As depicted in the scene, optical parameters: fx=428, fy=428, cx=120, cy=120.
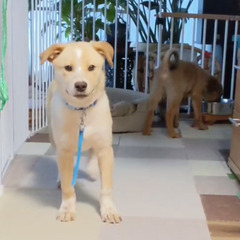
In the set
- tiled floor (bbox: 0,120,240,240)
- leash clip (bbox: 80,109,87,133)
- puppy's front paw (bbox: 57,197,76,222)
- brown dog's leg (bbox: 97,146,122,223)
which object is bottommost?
tiled floor (bbox: 0,120,240,240)

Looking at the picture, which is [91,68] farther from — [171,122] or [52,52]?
[171,122]

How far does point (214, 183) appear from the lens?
207 centimetres

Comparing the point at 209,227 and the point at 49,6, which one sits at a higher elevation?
the point at 49,6

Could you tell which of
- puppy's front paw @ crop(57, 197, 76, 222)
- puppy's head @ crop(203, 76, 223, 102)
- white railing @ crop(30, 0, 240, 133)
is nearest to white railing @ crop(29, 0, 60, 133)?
white railing @ crop(30, 0, 240, 133)

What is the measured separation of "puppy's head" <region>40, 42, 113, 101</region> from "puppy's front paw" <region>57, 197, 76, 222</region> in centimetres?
42

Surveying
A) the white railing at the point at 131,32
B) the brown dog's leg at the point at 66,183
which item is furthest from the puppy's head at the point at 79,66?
the white railing at the point at 131,32

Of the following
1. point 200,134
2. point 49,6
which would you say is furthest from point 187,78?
point 49,6

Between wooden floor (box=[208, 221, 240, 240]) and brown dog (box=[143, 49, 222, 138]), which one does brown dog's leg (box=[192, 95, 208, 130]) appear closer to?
brown dog (box=[143, 49, 222, 138])

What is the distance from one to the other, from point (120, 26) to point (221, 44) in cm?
105

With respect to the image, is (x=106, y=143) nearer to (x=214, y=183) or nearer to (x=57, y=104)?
(x=57, y=104)

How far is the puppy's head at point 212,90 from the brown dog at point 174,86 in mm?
66

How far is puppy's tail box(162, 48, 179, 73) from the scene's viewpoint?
304cm

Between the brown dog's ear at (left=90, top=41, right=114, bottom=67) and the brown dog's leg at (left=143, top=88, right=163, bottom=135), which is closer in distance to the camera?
the brown dog's ear at (left=90, top=41, right=114, bottom=67)

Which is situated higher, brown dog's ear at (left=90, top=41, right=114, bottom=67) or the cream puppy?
brown dog's ear at (left=90, top=41, right=114, bottom=67)
